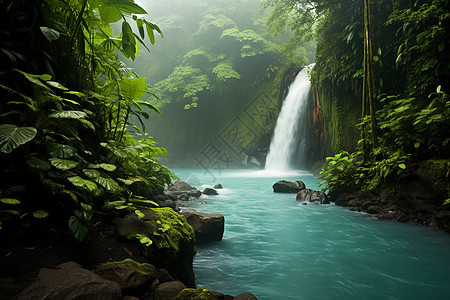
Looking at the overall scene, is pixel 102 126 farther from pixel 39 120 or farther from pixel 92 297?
pixel 92 297

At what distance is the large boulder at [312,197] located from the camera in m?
6.25

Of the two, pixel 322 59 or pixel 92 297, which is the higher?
pixel 322 59

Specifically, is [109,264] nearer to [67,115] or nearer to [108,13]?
[67,115]

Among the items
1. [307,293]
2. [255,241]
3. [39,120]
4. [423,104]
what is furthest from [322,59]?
[39,120]

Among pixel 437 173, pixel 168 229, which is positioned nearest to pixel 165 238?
pixel 168 229

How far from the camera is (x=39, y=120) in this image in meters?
1.82

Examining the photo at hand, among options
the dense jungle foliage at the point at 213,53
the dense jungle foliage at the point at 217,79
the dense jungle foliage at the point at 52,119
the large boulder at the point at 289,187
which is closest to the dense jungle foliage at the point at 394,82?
the large boulder at the point at 289,187

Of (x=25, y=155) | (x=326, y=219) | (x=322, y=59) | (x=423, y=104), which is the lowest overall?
(x=326, y=219)

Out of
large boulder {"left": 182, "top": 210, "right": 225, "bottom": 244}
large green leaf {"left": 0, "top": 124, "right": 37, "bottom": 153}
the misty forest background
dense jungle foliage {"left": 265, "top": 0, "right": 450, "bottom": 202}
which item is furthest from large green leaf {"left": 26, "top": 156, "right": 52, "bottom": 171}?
dense jungle foliage {"left": 265, "top": 0, "right": 450, "bottom": 202}

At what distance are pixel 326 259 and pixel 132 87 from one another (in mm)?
3194

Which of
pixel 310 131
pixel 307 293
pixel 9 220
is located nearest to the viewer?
pixel 9 220

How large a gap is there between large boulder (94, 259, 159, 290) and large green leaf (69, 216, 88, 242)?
239mm

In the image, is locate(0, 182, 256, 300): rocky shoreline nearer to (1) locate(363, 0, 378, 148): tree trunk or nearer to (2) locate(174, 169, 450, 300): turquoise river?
(2) locate(174, 169, 450, 300): turquoise river

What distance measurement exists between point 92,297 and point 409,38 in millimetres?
7267
